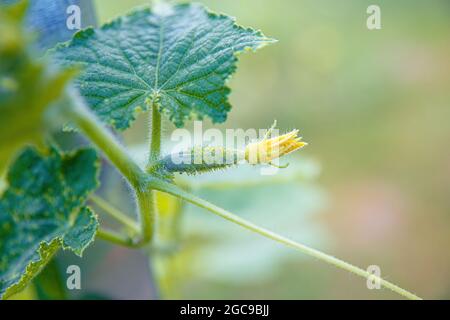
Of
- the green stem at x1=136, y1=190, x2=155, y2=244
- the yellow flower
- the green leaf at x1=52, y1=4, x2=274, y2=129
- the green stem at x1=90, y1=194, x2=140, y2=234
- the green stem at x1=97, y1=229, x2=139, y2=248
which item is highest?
the green leaf at x1=52, y1=4, x2=274, y2=129

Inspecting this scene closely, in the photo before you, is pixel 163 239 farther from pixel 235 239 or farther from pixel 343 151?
pixel 343 151

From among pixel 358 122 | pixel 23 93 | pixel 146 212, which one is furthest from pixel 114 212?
pixel 358 122

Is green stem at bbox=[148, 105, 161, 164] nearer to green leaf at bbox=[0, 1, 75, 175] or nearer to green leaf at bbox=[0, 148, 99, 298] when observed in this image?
green leaf at bbox=[0, 148, 99, 298]

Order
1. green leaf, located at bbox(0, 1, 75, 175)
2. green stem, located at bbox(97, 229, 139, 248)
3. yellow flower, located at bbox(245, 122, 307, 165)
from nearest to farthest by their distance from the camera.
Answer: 1. green leaf, located at bbox(0, 1, 75, 175)
2. yellow flower, located at bbox(245, 122, 307, 165)
3. green stem, located at bbox(97, 229, 139, 248)

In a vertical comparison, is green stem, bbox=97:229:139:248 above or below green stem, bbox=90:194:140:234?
below

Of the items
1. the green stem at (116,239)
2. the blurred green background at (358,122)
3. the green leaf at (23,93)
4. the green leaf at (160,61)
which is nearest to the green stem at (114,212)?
the green stem at (116,239)

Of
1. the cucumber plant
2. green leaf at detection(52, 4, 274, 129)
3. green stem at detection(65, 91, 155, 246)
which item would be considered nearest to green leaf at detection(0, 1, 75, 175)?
green stem at detection(65, 91, 155, 246)

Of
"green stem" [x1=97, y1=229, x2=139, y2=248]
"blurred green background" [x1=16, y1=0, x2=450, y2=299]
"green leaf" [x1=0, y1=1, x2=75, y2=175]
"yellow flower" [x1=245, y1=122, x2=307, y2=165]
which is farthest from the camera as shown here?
"blurred green background" [x1=16, y1=0, x2=450, y2=299]
